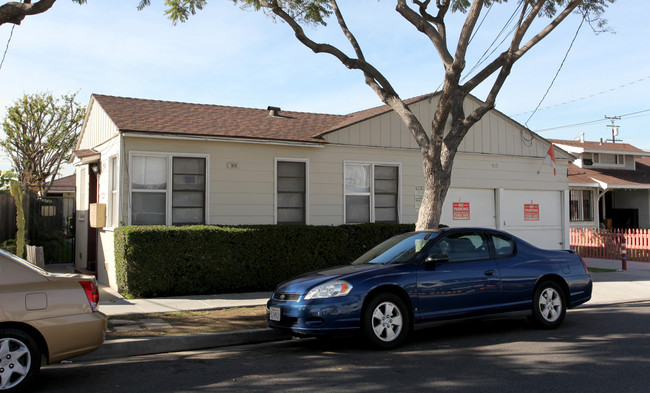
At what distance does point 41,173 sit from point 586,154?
28484 millimetres

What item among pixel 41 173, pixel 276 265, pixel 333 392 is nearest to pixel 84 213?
pixel 276 265

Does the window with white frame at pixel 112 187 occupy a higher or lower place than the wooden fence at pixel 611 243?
higher

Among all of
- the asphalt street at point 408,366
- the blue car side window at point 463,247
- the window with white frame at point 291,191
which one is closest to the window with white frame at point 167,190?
the window with white frame at point 291,191

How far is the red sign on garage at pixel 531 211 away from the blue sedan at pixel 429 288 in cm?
804

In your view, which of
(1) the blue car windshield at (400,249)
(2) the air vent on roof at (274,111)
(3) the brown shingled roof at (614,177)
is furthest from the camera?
(3) the brown shingled roof at (614,177)

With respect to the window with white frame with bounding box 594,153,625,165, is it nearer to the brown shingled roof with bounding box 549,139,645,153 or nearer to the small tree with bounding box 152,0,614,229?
the brown shingled roof with bounding box 549,139,645,153

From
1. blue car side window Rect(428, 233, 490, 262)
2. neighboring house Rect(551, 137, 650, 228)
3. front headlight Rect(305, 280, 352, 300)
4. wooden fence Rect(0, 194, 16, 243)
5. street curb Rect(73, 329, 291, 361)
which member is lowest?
street curb Rect(73, 329, 291, 361)

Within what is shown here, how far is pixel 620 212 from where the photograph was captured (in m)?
30.3

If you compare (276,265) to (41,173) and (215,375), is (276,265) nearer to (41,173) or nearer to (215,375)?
(215,375)

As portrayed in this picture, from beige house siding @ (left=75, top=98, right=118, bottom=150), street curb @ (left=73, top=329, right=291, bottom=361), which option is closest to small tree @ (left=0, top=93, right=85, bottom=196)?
beige house siding @ (left=75, top=98, right=118, bottom=150)

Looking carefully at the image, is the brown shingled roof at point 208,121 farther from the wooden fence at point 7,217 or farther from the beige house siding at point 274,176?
the wooden fence at point 7,217

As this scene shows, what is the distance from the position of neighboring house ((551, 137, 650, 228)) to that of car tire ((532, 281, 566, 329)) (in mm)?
18729

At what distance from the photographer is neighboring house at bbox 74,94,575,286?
39.4 feet

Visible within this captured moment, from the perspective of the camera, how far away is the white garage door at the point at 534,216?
16297 millimetres
